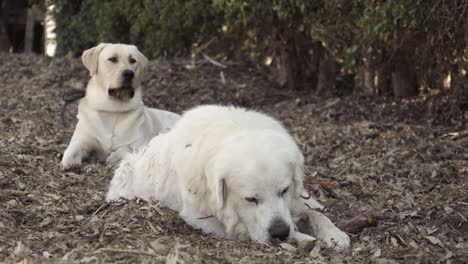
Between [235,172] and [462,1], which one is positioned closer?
[235,172]

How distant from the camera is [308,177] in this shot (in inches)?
261

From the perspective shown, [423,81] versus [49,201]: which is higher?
[423,81]

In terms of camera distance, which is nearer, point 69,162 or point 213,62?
point 69,162

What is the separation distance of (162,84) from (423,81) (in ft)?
14.2

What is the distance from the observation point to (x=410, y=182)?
6434 mm

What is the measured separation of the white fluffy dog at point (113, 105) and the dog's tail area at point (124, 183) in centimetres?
220

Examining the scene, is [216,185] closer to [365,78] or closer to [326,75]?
[365,78]

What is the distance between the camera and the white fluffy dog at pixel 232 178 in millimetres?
4090

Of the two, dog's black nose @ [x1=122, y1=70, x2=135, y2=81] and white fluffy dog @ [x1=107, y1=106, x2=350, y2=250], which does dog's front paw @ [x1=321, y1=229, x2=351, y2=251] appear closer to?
white fluffy dog @ [x1=107, y1=106, x2=350, y2=250]

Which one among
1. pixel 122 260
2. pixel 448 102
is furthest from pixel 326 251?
pixel 448 102

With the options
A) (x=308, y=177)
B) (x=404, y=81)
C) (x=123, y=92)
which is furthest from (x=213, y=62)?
(x=308, y=177)

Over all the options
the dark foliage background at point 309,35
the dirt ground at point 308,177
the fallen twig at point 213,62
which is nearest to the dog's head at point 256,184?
the dirt ground at point 308,177

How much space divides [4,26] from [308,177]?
651 inches

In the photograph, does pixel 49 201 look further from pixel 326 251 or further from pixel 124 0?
pixel 124 0
